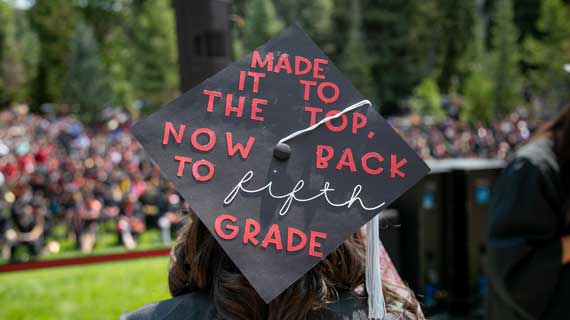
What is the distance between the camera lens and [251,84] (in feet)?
4.51

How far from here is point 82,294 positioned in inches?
204

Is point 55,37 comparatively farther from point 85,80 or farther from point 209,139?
point 209,139

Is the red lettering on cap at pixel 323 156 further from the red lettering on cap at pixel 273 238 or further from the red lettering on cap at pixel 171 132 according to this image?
the red lettering on cap at pixel 171 132

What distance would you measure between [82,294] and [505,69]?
34.8 meters

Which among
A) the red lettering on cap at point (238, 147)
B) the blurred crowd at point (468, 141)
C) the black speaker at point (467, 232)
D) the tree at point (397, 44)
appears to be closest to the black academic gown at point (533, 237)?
the red lettering on cap at point (238, 147)

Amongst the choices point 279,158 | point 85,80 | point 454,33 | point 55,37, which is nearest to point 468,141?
point 279,158

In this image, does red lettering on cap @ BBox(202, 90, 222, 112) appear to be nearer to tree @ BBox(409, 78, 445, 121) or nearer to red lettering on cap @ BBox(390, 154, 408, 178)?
red lettering on cap @ BBox(390, 154, 408, 178)

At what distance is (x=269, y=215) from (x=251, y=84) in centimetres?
36

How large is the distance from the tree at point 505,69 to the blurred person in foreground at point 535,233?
114 ft

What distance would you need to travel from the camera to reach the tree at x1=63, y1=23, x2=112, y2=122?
119 ft

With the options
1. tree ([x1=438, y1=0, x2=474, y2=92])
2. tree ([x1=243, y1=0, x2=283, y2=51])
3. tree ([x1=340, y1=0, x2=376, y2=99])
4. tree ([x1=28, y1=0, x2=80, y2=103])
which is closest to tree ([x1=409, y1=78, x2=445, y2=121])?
tree ([x1=340, y1=0, x2=376, y2=99])

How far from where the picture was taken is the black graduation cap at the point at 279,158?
4.08ft

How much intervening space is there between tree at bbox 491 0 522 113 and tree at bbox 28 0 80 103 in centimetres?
3279

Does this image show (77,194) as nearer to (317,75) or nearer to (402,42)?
(317,75)
